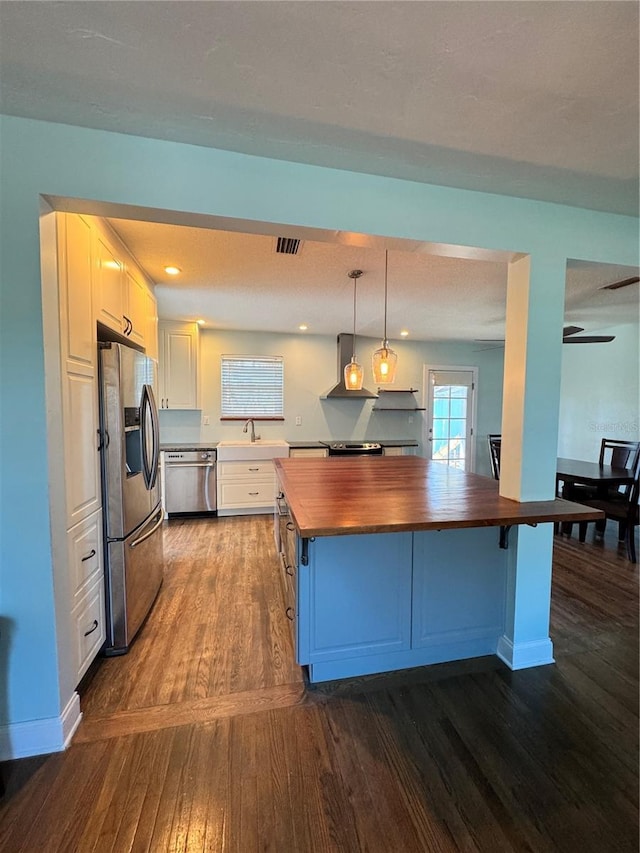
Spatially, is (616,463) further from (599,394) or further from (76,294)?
(76,294)

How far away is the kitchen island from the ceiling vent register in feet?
4.78

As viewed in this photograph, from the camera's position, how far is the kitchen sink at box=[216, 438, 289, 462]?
4434 millimetres

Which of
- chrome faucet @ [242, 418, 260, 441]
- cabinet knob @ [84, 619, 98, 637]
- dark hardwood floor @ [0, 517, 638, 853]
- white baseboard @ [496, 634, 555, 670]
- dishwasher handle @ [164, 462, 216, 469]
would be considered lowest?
dark hardwood floor @ [0, 517, 638, 853]

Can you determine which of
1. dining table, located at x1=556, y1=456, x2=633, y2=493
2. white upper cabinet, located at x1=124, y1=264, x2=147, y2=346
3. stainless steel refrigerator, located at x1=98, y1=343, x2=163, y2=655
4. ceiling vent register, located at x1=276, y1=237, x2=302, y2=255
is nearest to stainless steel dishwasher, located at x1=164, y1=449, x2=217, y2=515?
white upper cabinet, located at x1=124, y1=264, x2=147, y2=346

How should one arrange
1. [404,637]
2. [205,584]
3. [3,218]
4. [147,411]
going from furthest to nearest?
1. [205,584]
2. [147,411]
3. [404,637]
4. [3,218]

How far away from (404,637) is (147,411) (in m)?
2.00

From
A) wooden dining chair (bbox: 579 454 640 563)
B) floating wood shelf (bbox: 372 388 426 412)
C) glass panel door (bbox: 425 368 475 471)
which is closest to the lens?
wooden dining chair (bbox: 579 454 640 563)

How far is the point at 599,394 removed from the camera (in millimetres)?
4992

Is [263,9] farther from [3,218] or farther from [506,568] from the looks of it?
[506,568]

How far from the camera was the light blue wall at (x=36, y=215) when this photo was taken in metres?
1.31

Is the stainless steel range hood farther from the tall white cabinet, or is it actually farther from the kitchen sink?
the tall white cabinet

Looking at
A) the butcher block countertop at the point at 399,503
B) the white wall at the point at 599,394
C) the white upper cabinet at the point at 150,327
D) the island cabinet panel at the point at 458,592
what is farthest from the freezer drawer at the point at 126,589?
the white wall at the point at 599,394

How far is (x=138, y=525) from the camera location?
2162 millimetres

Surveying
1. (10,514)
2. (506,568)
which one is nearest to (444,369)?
(506,568)
